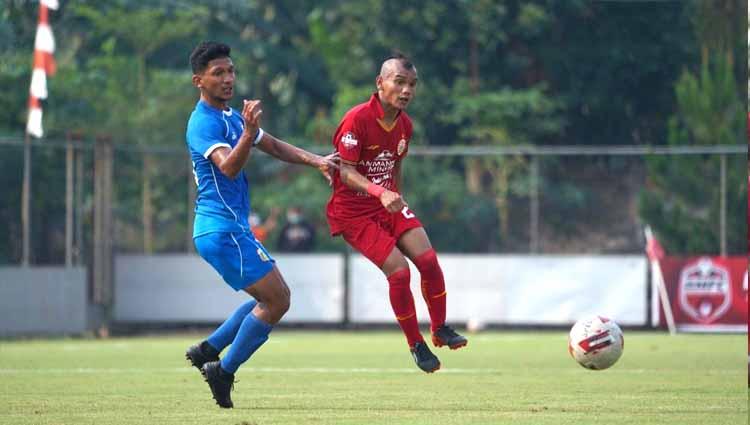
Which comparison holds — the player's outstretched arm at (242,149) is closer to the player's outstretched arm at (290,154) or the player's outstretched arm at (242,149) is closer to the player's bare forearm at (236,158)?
the player's bare forearm at (236,158)

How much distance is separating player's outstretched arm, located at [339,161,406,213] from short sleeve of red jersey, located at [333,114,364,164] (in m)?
0.06

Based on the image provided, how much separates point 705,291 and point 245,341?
42.5 ft

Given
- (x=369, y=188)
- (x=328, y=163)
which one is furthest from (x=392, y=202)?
(x=328, y=163)

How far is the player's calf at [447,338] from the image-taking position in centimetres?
1020

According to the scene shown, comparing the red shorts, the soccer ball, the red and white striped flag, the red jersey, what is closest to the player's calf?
the red shorts

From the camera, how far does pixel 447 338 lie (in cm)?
1026

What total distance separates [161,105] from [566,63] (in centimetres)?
942

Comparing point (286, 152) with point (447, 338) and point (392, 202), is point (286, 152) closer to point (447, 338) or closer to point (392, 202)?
point (392, 202)

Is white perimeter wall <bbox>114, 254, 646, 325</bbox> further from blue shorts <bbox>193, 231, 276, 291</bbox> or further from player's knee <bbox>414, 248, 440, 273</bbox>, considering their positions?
blue shorts <bbox>193, 231, 276, 291</bbox>

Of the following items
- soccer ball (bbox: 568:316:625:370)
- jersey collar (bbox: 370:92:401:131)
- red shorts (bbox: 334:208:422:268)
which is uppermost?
jersey collar (bbox: 370:92:401:131)

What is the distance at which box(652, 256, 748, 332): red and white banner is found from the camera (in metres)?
20.8

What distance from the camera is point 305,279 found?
74.2 ft

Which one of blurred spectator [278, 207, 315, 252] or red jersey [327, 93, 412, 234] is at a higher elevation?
red jersey [327, 93, 412, 234]

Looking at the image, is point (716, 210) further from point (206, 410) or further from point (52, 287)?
point (206, 410)
